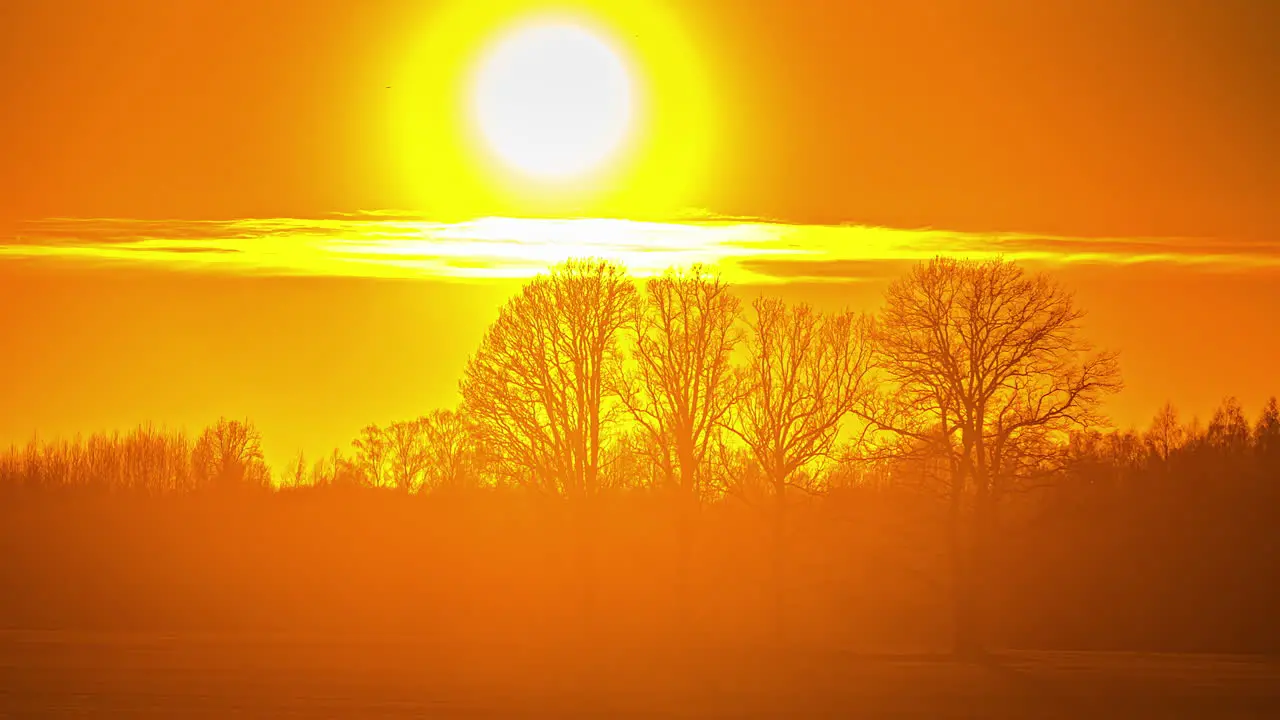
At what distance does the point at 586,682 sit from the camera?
50.5m

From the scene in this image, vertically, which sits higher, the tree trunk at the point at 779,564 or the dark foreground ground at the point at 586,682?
the tree trunk at the point at 779,564

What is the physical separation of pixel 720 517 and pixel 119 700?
160 feet

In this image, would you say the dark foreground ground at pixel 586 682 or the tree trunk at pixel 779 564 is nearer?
the dark foreground ground at pixel 586 682

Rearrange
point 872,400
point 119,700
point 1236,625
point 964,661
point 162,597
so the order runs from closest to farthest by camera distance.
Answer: point 119,700 → point 964,661 → point 872,400 → point 1236,625 → point 162,597

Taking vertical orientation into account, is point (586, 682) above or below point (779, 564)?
below

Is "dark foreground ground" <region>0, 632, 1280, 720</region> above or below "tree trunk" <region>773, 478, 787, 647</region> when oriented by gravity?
below

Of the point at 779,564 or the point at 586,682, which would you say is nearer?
the point at 586,682

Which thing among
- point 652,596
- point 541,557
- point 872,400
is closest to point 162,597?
point 541,557

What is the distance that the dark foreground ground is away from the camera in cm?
4253

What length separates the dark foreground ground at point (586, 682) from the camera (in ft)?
140

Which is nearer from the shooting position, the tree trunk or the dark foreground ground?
the dark foreground ground

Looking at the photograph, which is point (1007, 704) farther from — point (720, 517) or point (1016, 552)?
point (720, 517)

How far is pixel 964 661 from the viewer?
62125mm

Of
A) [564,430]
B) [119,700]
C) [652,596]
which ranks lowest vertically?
[119,700]
